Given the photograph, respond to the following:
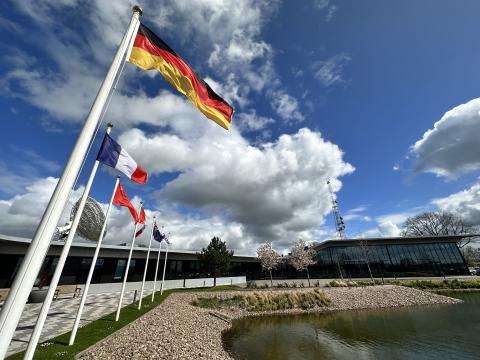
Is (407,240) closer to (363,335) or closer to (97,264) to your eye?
(363,335)

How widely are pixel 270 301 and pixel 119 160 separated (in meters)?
27.0

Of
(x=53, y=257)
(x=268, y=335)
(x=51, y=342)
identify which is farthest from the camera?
(x=53, y=257)

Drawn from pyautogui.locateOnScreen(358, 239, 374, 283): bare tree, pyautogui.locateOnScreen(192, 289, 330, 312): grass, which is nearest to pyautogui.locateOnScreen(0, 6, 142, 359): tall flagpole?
pyautogui.locateOnScreen(192, 289, 330, 312): grass

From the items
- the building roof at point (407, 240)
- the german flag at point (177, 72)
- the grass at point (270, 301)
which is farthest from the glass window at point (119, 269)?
the building roof at point (407, 240)

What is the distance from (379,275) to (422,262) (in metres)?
9.55

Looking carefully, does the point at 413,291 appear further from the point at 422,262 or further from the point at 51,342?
the point at 51,342

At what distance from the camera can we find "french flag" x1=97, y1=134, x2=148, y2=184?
8.00m

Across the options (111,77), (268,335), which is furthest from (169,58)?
(268,335)

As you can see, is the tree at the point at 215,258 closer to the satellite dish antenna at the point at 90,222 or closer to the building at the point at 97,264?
the building at the point at 97,264

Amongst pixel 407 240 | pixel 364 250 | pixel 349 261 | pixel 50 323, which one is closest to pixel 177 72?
pixel 50 323

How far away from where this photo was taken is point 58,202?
12.2ft

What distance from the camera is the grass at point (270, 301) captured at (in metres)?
27.9

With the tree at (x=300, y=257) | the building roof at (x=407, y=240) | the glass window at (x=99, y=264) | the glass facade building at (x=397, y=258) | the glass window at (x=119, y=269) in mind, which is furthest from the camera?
the building roof at (x=407, y=240)

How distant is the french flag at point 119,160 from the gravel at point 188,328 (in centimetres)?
680
